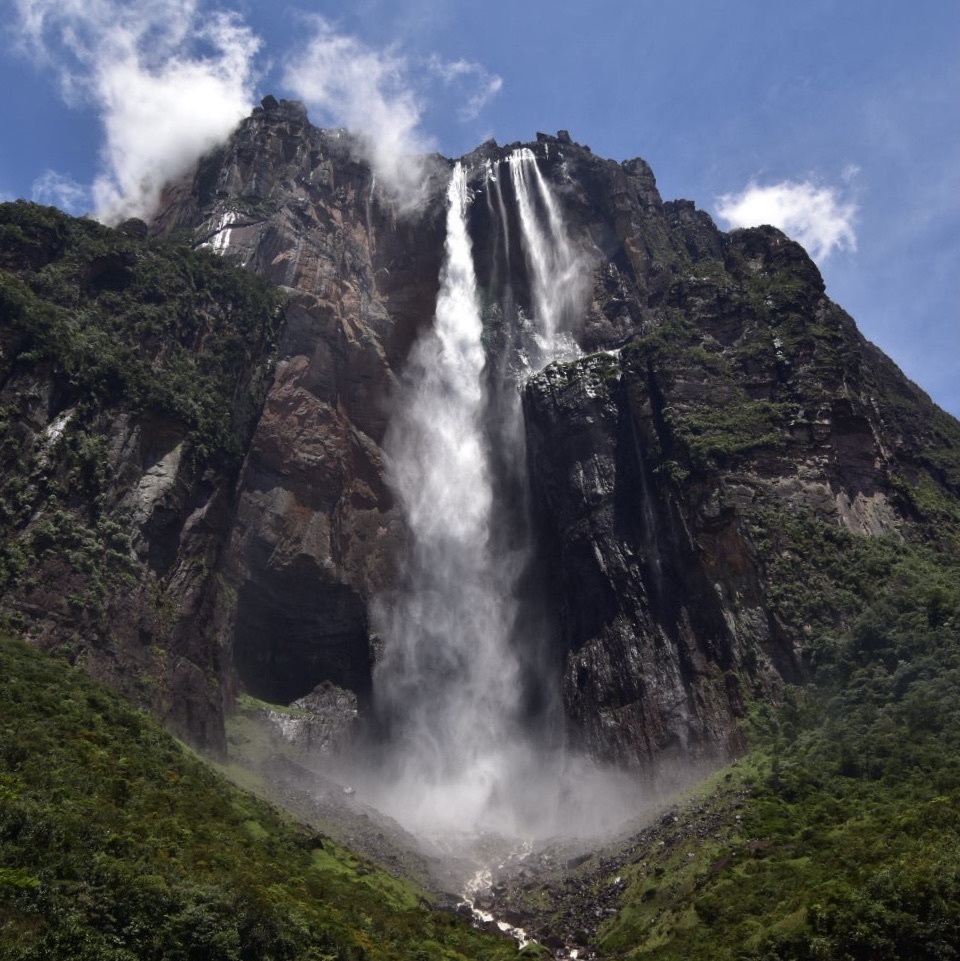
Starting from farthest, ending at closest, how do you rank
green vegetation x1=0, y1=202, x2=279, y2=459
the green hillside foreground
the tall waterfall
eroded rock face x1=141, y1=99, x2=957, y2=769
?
the tall waterfall, eroded rock face x1=141, y1=99, x2=957, y2=769, green vegetation x1=0, y1=202, x2=279, y2=459, the green hillside foreground

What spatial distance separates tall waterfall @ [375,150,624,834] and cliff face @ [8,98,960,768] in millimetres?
1791

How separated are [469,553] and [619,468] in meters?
13.9

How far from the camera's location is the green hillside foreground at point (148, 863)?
1500cm

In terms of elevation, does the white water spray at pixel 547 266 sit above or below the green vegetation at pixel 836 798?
above

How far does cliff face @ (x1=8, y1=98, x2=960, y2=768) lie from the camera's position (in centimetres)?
4653

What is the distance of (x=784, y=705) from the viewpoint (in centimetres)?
4078

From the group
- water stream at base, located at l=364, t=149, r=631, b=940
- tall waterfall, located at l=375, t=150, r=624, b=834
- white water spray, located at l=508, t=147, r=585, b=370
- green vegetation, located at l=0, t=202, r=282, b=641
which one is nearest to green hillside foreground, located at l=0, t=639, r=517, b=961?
green vegetation, located at l=0, t=202, r=282, b=641

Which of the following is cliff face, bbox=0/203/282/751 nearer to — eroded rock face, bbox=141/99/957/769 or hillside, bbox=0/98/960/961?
hillside, bbox=0/98/960/961

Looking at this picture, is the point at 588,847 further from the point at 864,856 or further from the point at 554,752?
the point at 864,856

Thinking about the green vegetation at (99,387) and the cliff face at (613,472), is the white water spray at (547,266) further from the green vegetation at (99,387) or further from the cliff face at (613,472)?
the green vegetation at (99,387)

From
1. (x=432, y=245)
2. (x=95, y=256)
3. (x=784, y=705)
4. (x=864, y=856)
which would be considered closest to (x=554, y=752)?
(x=784, y=705)

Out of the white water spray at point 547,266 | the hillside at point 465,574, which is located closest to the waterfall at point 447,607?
the hillside at point 465,574

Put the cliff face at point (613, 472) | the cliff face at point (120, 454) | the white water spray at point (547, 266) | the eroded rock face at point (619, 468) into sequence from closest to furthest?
the cliff face at point (120, 454) → the cliff face at point (613, 472) → the eroded rock face at point (619, 468) → the white water spray at point (547, 266)

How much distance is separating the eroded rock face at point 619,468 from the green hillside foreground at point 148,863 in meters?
19.9
